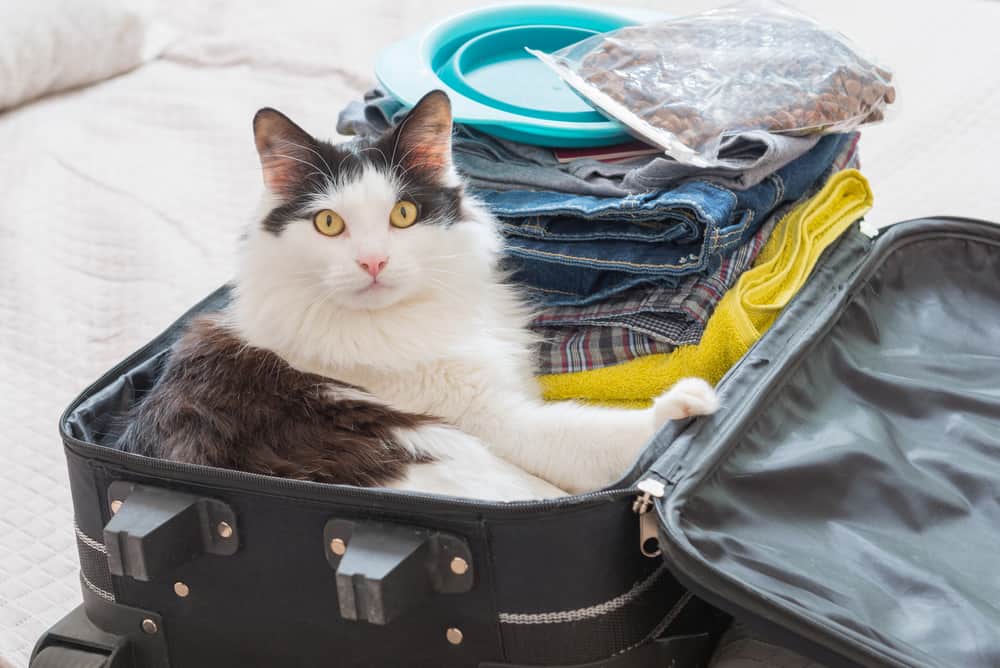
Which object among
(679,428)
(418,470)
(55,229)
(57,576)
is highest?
(679,428)

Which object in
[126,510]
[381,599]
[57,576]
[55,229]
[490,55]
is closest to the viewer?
[381,599]

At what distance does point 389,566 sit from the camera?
89 centimetres

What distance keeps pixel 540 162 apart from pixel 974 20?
4.70ft

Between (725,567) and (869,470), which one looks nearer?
(725,567)

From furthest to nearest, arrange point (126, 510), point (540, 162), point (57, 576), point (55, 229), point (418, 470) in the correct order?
point (55, 229), point (540, 162), point (57, 576), point (418, 470), point (126, 510)

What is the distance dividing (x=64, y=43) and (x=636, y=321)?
1.53 metres

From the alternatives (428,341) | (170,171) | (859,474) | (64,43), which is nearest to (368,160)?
(428,341)

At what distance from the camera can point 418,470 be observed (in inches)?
43.3

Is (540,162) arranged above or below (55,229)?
above

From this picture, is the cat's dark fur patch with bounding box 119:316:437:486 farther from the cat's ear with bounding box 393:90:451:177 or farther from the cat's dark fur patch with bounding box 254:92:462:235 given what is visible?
the cat's ear with bounding box 393:90:451:177

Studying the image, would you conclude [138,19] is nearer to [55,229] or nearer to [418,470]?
[55,229]

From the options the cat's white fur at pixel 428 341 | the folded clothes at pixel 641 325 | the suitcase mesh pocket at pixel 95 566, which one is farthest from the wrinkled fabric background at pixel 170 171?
the folded clothes at pixel 641 325

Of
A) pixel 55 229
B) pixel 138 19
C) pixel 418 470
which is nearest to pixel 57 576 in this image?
pixel 418 470

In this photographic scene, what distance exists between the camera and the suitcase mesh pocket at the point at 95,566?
1079 mm
